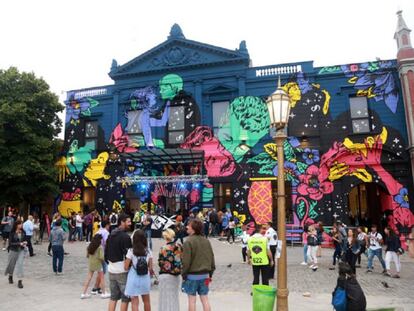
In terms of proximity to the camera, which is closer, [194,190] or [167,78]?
[194,190]

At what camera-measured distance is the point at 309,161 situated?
19.2 m

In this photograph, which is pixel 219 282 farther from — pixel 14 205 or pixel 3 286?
pixel 14 205

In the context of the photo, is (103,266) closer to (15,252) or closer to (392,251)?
(15,252)

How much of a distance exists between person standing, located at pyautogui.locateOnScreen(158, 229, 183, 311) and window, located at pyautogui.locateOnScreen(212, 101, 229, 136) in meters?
15.1

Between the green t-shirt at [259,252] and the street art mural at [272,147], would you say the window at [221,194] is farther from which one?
the green t-shirt at [259,252]

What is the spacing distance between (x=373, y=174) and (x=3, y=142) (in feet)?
70.7

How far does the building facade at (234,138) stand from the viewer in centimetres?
1873

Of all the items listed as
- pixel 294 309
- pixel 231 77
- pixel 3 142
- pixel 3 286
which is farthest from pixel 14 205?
pixel 294 309

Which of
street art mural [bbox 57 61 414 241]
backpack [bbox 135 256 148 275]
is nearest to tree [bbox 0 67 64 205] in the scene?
street art mural [bbox 57 61 414 241]

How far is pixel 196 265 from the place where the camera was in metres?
5.77

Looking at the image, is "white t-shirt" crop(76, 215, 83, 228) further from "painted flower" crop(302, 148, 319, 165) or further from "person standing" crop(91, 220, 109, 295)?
"painted flower" crop(302, 148, 319, 165)

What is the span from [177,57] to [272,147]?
8.66 m

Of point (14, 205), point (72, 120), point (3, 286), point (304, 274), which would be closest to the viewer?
point (3, 286)

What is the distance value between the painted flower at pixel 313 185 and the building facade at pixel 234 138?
0.06 meters
